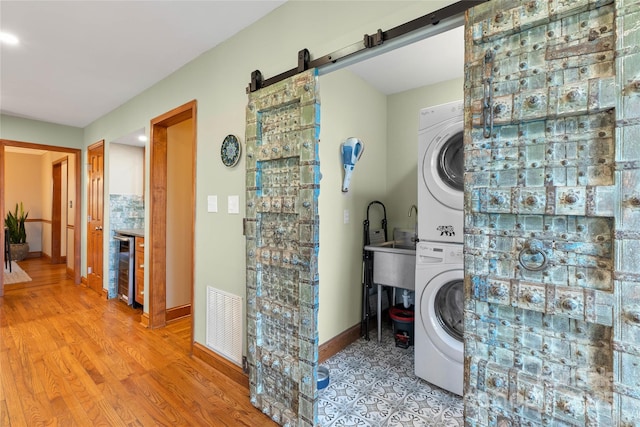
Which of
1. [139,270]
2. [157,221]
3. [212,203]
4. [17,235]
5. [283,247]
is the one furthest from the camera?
[17,235]

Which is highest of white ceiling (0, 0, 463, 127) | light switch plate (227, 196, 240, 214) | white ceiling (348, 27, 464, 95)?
white ceiling (348, 27, 464, 95)

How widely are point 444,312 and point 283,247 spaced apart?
124 centimetres

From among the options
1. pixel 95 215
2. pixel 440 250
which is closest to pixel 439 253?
pixel 440 250

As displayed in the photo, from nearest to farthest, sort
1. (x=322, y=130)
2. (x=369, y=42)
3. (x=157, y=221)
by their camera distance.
A: (x=369, y=42)
(x=322, y=130)
(x=157, y=221)

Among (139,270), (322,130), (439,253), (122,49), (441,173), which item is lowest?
(139,270)

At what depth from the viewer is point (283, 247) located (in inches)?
68.9

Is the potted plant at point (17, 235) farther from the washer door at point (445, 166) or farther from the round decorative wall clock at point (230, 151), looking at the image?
the washer door at point (445, 166)

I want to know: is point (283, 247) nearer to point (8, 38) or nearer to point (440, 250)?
point (440, 250)

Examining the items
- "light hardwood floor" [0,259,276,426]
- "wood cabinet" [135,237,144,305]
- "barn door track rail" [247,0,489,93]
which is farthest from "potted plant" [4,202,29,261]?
"barn door track rail" [247,0,489,93]

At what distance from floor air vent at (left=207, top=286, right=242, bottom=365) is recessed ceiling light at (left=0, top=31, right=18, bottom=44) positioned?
91.9 inches

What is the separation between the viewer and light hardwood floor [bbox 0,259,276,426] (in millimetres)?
1820

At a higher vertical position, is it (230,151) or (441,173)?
(230,151)

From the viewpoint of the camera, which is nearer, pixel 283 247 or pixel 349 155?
pixel 283 247

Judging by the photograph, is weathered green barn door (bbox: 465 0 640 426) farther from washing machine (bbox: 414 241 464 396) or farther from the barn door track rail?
washing machine (bbox: 414 241 464 396)
